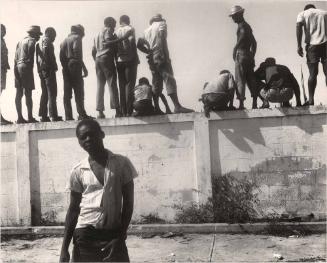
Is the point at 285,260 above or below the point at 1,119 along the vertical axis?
→ below

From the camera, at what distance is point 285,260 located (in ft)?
18.2

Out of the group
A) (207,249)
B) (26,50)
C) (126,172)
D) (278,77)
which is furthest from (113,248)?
(26,50)

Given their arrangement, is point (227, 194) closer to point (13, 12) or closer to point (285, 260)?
point (285, 260)

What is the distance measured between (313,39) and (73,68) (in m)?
4.44

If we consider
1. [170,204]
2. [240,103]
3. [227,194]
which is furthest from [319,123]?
[170,204]

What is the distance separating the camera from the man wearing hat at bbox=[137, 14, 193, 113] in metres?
8.10

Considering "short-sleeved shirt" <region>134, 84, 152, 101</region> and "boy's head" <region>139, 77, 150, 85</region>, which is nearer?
"short-sleeved shirt" <region>134, 84, 152, 101</region>

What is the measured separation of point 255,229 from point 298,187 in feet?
3.46

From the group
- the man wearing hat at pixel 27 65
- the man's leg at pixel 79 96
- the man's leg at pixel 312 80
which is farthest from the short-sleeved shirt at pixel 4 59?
the man's leg at pixel 312 80

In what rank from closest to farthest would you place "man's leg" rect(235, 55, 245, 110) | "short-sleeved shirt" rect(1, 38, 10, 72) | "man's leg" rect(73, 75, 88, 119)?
"man's leg" rect(235, 55, 245, 110) < "man's leg" rect(73, 75, 88, 119) < "short-sleeved shirt" rect(1, 38, 10, 72)

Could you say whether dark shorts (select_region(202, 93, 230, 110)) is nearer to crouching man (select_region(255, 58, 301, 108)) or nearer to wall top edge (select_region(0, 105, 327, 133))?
wall top edge (select_region(0, 105, 327, 133))

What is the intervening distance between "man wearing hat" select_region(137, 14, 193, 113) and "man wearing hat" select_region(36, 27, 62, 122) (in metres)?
1.77

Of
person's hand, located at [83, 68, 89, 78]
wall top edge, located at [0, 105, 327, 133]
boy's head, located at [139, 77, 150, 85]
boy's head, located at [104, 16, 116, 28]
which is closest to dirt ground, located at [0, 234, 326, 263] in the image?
wall top edge, located at [0, 105, 327, 133]

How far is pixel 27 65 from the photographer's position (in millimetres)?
8578
